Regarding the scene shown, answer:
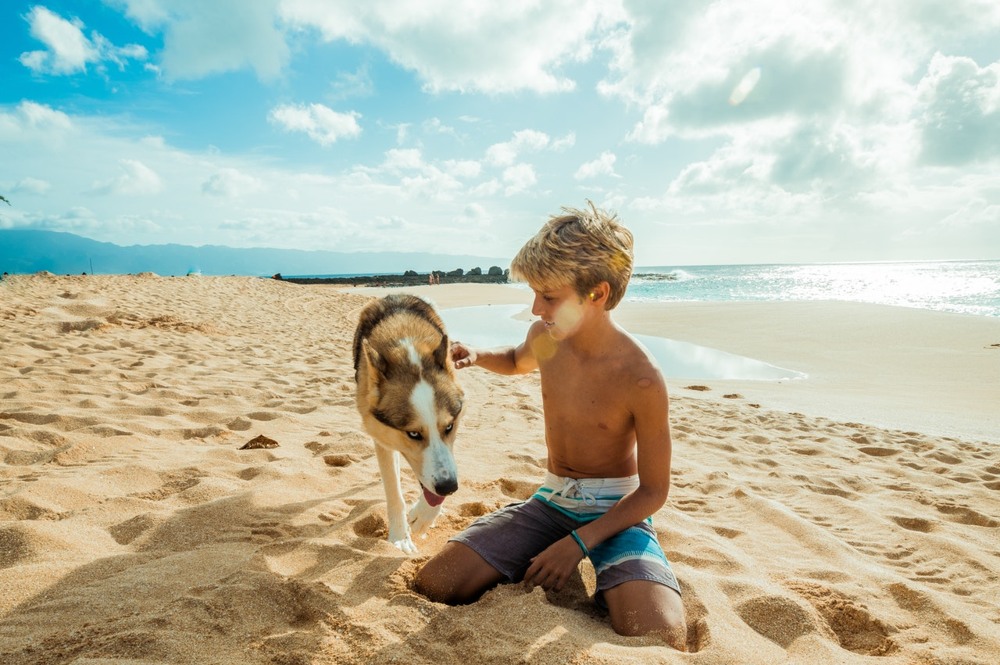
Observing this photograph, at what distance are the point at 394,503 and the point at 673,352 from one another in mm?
10930

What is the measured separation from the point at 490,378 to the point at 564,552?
6742 mm

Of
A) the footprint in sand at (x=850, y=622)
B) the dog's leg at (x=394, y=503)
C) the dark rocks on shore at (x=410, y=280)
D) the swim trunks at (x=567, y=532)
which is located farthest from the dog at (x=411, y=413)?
the dark rocks on shore at (x=410, y=280)

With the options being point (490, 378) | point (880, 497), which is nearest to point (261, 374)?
point (490, 378)

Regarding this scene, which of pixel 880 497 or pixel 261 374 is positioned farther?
pixel 261 374

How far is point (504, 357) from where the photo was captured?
12.1ft

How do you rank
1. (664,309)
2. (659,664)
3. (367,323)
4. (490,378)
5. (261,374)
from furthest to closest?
(664,309) → (490,378) → (261,374) → (367,323) → (659,664)

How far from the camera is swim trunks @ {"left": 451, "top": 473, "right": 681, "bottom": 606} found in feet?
8.40

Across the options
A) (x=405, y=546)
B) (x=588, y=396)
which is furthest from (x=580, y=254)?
(x=405, y=546)

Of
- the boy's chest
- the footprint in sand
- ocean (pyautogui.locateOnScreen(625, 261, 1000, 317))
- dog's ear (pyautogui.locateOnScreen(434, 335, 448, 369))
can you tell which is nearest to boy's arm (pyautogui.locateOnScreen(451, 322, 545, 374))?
dog's ear (pyautogui.locateOnScreen(434, 335, 448, 369))

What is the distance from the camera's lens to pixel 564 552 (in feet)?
8.43

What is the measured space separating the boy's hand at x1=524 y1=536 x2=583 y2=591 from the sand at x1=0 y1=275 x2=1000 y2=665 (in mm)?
128

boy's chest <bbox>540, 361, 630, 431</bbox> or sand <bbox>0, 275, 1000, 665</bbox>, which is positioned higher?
boy's chest <bbox>540, 361, 630, 431</bbox>

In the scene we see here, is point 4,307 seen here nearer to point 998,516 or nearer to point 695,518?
point 695,518

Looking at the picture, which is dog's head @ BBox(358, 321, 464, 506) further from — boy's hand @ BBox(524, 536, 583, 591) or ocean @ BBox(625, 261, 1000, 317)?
ocean @ BBox(625, 261, 1000, 317)
